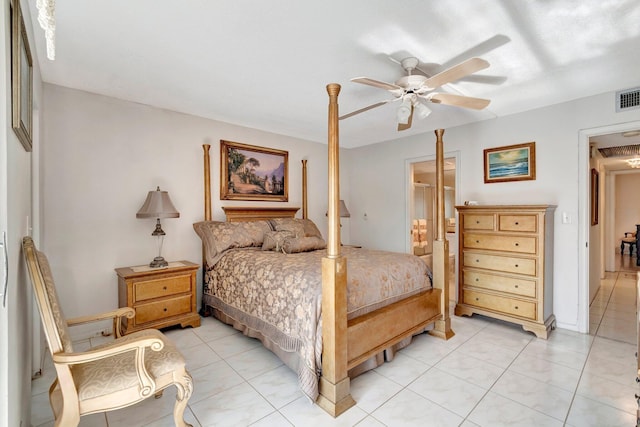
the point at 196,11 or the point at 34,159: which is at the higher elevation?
the point at 196,11

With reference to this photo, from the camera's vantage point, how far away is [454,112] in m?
3.65

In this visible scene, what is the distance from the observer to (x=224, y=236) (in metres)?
3.50

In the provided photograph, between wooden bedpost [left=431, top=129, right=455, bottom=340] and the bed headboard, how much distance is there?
2253 millimetres

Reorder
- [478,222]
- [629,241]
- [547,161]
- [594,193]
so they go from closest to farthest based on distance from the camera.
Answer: [547,161] < [478,222] < [594,193] < [629,241]

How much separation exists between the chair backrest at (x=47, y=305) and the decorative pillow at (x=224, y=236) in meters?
1.91

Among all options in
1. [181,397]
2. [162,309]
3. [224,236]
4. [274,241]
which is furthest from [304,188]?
[181,397]

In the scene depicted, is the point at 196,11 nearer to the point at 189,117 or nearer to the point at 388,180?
the point at 189,117

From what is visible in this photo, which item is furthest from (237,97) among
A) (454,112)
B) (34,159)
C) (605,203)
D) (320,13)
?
(605,203)

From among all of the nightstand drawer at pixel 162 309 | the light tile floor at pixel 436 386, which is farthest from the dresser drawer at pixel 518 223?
the nightstand drawer at pixel 162 309

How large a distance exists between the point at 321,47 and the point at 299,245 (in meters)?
2.08

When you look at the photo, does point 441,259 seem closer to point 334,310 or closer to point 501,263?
point 501,263

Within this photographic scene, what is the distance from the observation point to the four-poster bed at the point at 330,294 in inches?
79.4

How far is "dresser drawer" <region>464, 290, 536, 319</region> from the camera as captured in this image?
3152 millimetres

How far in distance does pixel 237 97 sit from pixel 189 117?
0.91 m
